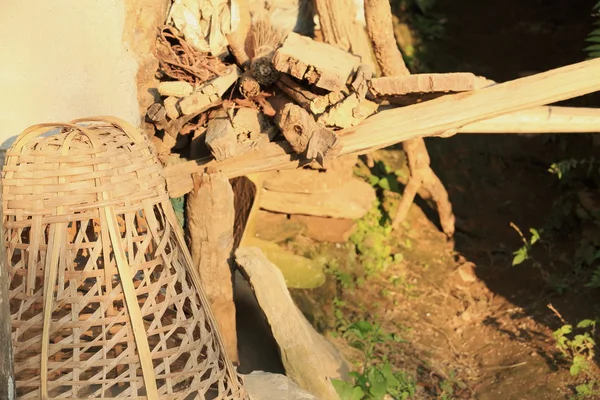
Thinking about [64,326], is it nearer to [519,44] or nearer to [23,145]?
[23,145]

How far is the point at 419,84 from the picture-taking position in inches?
139

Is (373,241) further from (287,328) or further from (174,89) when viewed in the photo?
(174,89)

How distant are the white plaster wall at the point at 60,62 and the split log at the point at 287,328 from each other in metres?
1.11

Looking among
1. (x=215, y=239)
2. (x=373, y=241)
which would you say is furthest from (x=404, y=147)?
(x=215, y=239)

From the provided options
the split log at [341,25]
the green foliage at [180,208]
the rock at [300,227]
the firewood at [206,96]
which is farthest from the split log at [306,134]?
the rock at [300,227]

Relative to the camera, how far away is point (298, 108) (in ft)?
11.2

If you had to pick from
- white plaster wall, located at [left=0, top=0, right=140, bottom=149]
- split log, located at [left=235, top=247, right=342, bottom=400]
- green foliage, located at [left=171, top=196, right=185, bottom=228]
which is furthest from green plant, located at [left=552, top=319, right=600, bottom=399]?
white plaster wall, located at [left=0, top=0, right=140, bottom=149]

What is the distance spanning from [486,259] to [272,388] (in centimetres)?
348

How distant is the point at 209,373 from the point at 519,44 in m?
6.42

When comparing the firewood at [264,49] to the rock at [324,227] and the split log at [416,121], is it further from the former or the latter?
the rock at [324,227]

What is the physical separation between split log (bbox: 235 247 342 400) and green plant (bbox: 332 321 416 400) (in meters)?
0.12

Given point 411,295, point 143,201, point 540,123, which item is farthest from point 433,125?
point 411,295

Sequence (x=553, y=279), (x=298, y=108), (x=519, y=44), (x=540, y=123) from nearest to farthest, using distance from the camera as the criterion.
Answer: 1. (x=298, y=108)
2. (x=540, y=123)
3. (x=553, y=279)
4. (x=519, y=44)

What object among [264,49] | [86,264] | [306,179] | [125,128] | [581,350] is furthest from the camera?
[306,179]
